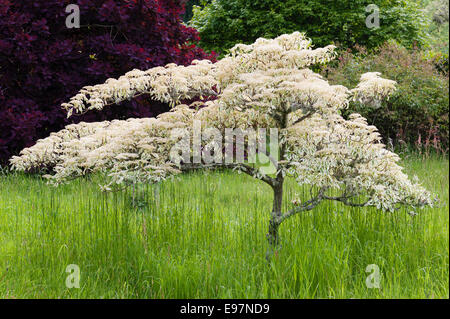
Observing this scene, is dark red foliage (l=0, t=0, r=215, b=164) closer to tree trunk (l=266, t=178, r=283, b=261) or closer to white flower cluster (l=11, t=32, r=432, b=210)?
white flower cluster (l=11, t=32, r=432, b=210)

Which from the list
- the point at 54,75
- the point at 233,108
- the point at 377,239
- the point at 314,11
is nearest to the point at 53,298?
the point at 233,108

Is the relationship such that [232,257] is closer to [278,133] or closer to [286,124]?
[278,133]

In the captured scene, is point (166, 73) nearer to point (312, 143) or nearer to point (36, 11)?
point (312, 143)

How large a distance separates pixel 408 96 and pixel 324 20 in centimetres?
503

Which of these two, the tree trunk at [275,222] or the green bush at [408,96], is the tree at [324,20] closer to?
the green bush at [408,96]

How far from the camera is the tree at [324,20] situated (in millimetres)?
12023

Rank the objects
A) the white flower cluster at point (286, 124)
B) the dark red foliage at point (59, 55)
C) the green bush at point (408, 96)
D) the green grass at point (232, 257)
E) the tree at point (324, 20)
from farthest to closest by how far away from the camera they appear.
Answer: the tree at point (324, 20) < the green bush at point (408, 96) < the dark red foliage at point (59, 55) < the white flower cluster at point (286, 124) < the green grass at point (232, 257)

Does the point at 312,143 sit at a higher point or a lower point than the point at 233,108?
lower

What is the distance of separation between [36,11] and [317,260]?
20.4 ft

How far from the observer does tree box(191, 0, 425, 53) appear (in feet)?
39.4

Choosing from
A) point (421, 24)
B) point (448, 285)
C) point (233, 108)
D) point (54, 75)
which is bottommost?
point (448, 285)

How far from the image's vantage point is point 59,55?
6582mm

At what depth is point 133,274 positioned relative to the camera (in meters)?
3.21

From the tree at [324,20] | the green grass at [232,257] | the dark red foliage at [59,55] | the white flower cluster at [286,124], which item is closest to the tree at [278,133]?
the white flower cluster at [286,124]
